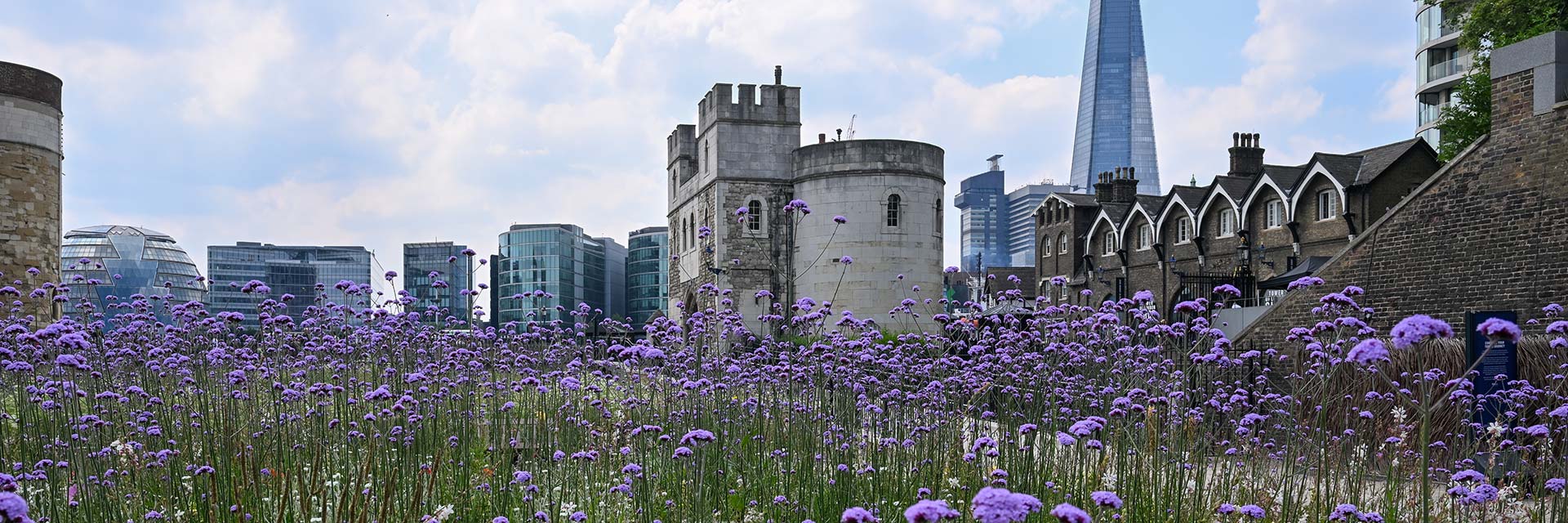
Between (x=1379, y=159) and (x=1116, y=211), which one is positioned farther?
(x=1116, y=211)

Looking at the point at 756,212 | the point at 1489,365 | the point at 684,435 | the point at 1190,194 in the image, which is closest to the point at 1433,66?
the point at 1190,194

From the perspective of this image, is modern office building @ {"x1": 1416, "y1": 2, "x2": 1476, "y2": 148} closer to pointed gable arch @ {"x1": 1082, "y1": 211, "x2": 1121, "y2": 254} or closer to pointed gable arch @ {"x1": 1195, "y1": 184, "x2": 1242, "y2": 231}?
pointed gable arch @ {"x1": 1082, "y1": 211, "x2": 1121, "y2": 254}

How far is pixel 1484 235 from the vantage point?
49.7 feet

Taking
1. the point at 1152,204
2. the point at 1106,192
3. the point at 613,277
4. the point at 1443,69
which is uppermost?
the point at 1443,69

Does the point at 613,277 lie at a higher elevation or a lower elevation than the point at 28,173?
lower

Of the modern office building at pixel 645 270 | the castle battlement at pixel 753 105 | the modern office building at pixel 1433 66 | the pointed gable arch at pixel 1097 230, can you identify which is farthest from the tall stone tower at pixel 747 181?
the modern office building at pixel 645 270

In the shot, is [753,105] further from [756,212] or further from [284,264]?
[284,264]

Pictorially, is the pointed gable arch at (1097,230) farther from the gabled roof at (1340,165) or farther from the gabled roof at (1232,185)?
the gabled roof at (1340,165)

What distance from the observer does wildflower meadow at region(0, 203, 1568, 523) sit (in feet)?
17.2

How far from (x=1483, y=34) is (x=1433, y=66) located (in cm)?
3306

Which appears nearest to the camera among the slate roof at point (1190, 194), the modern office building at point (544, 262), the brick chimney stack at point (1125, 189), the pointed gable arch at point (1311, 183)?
the pointed gable arch at point (1311, 183)

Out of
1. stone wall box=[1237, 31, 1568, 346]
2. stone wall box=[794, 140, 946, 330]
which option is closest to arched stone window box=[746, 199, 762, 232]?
stone wall box=[794, 140, 946, 330]

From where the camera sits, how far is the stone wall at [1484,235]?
46.6 feet

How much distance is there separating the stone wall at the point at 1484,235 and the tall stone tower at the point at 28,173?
3277 centimetres
